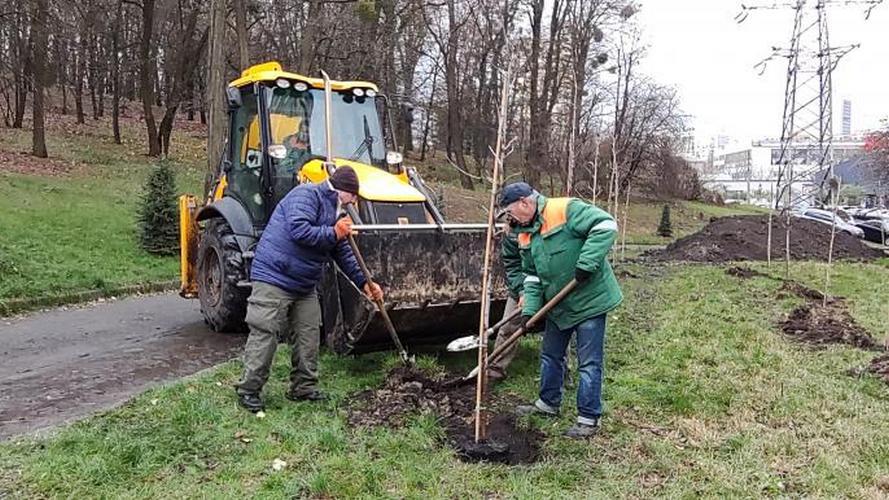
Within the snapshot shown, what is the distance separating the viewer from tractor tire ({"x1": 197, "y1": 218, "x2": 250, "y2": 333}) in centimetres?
752

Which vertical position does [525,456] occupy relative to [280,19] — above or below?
below

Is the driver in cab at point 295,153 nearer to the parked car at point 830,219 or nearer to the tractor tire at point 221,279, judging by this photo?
the tractor tire at point 221,279

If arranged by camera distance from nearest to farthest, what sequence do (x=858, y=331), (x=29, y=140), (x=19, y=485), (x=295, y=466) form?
(x=19, y=485)
(x=295, y=466)
(x=858, y=331)
(x=29, y=140)

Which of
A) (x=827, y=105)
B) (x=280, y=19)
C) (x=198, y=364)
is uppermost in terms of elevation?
(x=280, y=19)

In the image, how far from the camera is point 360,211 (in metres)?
6.86

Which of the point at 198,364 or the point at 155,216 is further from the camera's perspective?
the point at 155,216

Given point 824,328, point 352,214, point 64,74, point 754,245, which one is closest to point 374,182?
point 352,214

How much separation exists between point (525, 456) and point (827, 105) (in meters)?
12.1

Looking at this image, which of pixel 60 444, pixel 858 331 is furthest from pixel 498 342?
pixel 858 331

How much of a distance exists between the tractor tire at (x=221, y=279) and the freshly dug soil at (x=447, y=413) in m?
2.51

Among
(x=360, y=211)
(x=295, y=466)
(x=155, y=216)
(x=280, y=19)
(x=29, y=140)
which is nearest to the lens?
(x=295, y=466)

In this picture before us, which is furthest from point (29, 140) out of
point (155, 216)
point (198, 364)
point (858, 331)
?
point (858, 331)

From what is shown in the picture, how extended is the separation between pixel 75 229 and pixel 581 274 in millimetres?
12237

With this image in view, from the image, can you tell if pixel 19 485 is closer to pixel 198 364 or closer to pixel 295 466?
pixel 295 466
